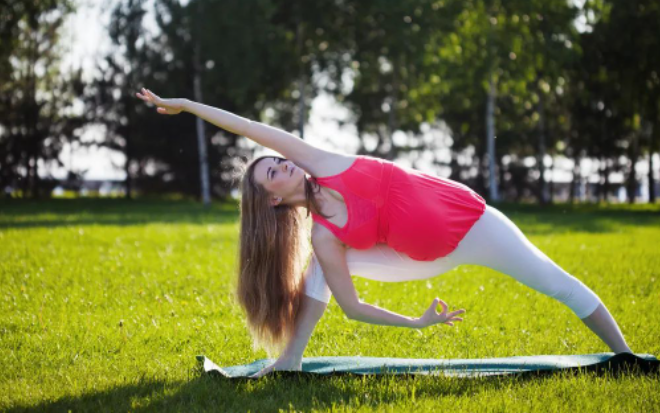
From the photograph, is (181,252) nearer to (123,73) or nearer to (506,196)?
(123,73)

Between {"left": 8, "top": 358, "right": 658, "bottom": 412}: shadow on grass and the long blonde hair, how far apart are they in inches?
13.3

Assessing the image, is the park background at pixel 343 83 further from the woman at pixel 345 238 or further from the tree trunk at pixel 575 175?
the woman at pixel 345 238

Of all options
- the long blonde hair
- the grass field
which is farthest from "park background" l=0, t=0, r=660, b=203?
the long blonde hair

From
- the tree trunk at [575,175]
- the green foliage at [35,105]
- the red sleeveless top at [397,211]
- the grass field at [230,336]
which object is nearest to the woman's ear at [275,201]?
the red sleeveless top at [397,211]

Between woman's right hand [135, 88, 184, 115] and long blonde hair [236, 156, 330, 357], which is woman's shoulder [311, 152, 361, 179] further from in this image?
woman's right hand [135, 88, 184, 115]

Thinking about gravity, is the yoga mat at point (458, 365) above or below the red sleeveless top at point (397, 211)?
below

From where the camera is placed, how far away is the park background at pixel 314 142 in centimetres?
431

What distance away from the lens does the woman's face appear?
4.09m

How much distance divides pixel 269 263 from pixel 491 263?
1412 mm

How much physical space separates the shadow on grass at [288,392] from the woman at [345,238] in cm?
28

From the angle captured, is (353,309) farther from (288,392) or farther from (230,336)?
(230,336)

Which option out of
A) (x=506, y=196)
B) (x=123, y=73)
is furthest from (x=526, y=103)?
(x=123, y=73)

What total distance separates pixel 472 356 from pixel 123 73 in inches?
1373

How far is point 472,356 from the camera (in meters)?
5.05
